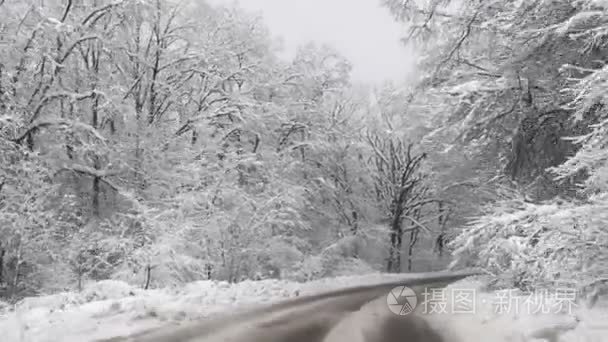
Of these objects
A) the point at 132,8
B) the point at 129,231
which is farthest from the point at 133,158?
the point at 132,8

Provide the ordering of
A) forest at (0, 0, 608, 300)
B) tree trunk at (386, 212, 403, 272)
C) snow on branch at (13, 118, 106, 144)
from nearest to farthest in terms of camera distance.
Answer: forest at (0, 0, 608, 300), snow on branch at (13, 118, 106, 144), tree trunk at (386, 212, 403, 272)

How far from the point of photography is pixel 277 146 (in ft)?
92.2

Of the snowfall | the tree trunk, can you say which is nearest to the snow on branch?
the snowfall

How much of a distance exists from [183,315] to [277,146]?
62.7 feet

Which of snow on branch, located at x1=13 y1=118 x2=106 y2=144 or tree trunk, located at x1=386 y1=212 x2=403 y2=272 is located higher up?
snow on branch, located at x1=13 y1=118 x2=106 y2=144

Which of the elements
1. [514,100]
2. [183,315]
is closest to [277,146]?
[514,100]

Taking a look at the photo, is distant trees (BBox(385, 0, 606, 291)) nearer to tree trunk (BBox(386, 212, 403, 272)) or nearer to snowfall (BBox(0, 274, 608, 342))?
snowfall (BBox(0, 274, 608, 342))

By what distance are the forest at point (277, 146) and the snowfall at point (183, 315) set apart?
23.3 inches

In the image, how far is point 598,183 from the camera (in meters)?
6.96

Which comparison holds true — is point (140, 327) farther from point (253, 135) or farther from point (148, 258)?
point (253, 135)

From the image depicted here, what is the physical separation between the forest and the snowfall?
1.94 feet

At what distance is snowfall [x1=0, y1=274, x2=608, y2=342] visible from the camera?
725 cm

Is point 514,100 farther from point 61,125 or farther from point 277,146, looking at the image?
point 277,146

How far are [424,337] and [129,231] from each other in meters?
12.2
